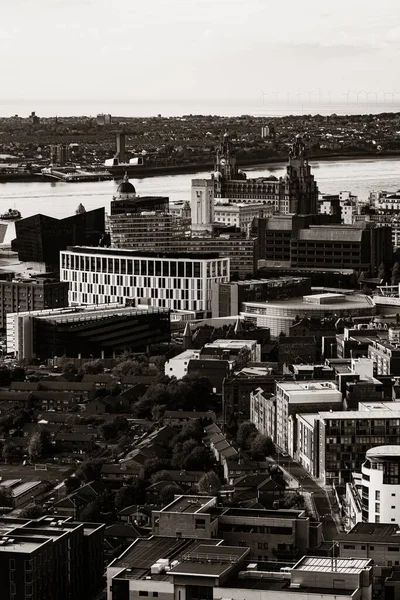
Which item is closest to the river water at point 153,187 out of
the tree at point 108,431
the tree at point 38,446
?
the tree at point 108,431

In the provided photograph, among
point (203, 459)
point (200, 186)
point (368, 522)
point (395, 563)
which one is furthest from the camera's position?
point (200, 186)

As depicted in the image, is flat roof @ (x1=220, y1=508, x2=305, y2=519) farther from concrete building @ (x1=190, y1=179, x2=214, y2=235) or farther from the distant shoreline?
the distant shoreline

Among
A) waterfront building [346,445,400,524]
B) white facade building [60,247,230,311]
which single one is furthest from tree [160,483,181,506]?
white facade building [60,247,230,311]

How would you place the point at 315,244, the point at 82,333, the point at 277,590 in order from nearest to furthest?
the point at 277,590, the point at 82,333, the point at 315,244

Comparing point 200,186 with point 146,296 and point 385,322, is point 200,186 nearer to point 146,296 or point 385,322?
point 146,296

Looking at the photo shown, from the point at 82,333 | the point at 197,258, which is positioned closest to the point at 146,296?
the point at 197,258

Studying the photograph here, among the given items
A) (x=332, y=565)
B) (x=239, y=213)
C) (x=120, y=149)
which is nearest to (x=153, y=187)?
(x=120, y=149)

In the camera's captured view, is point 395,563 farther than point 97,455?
No
